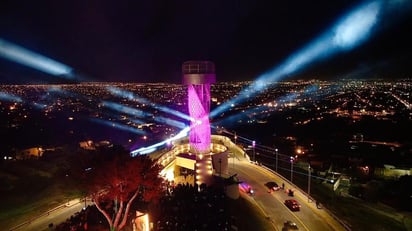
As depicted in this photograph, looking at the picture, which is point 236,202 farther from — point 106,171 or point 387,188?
point 387,188

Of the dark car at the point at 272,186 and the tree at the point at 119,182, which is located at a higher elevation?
the tree at the point at 119,182

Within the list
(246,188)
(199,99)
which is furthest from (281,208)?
(199,99)

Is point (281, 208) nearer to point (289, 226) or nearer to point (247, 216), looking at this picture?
point (247, 216)

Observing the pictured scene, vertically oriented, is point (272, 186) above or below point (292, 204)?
above

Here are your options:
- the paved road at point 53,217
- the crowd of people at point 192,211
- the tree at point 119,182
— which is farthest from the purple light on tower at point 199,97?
the tree at point 119,182

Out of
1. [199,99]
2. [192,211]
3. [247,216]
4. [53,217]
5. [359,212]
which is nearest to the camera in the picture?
[192,211]

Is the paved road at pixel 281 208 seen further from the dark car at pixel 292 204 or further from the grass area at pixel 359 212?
the grass area at pixel 359 212
